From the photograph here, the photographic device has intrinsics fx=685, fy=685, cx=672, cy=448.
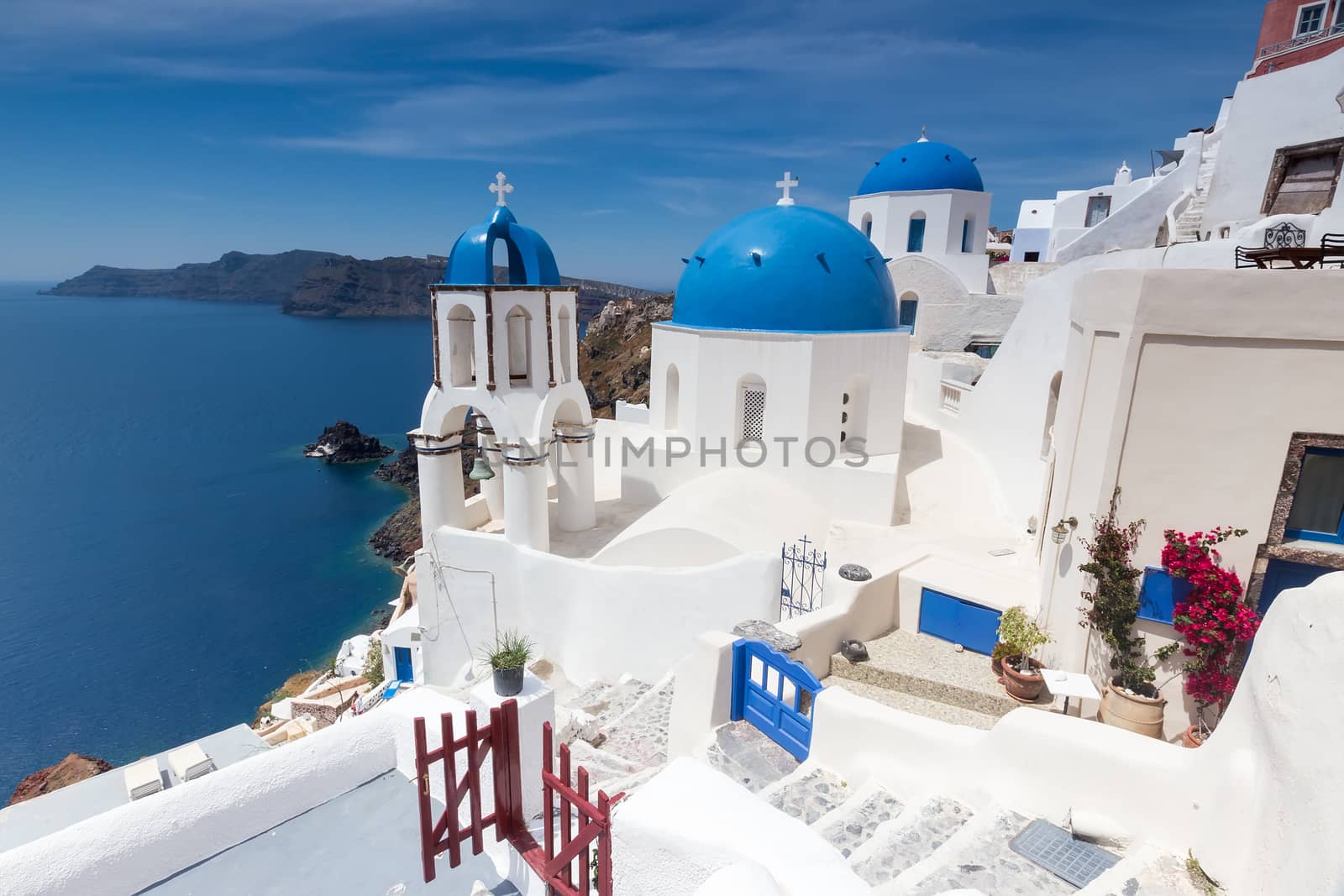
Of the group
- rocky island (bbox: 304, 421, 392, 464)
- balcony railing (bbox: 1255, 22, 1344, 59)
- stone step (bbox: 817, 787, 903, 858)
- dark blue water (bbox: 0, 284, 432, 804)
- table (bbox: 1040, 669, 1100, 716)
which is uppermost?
balcony railing (bbox: 1255, 22, 1344, 59)

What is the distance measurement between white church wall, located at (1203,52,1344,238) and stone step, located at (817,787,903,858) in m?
15.5

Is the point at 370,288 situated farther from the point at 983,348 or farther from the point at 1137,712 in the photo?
the point at 1137,712

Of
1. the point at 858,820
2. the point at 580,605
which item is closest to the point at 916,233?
the point at 580,605

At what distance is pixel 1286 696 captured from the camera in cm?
360

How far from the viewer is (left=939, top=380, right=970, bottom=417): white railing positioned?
54.4 feet

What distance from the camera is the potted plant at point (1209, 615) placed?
6.61 m

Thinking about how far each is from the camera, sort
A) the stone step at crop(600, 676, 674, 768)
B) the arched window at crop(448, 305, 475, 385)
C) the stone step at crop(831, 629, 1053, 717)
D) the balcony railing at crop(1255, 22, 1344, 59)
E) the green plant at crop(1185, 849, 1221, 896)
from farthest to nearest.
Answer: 1. the balcony railing at crop(1255, 22, 1344, 59)
2. the arched window at crop(448, 305, 475, 385)
3. the stone step at crop(600, 676, 674, 768)
4. the stone step at crop(831, 629, 1053, 717)
5. the green plant at crop(1185, 849, 1221, 896)

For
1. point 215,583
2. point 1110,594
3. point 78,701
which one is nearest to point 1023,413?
point 1110,594

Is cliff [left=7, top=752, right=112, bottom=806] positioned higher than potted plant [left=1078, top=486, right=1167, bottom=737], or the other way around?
potted plant [left=1078, top=486, right=1167, bottom=737]

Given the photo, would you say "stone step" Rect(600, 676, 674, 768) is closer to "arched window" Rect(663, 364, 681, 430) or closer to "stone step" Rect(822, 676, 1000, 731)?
"stone step" Rect(822, 676, 1000, 731)

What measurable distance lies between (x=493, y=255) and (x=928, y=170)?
19.8m

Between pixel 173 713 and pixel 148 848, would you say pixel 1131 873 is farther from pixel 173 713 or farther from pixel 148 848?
pixel 173 713

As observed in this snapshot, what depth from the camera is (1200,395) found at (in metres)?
6.59

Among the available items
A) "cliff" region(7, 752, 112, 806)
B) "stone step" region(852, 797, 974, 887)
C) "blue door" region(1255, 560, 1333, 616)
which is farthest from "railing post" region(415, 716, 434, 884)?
"cliff" region(7, 752, 112, 806)
